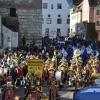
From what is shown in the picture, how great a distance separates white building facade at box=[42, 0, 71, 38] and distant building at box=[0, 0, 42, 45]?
197 ft

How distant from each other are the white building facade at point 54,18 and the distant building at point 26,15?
197 feet

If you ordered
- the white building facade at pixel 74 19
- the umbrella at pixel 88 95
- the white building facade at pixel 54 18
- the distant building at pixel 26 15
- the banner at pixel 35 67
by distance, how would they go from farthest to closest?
the white building facade at pixel 54 18 → the white building facade at pixel 74 19 → the distant building at pixel 26 15 → the banner at pixel 35 67 → the umbrella at pixel 88 95

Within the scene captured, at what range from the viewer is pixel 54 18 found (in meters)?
121

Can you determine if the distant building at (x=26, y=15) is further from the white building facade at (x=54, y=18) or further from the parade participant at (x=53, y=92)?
the white building facade at (x=54, y=18)

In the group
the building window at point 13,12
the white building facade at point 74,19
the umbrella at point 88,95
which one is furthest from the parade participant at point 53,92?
the white building facade at point 74,19

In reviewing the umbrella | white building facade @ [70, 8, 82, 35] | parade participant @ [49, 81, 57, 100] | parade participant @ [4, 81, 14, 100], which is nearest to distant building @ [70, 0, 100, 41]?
white building facade @ [70, 8, 82, 35]

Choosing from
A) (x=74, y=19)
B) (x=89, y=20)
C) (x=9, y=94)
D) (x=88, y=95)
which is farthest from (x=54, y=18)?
(x=88, y=95)

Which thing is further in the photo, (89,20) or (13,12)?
(89,20)

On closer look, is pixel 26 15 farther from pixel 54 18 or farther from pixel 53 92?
pixel 54 18

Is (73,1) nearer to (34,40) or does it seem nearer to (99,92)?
→ (34,40)

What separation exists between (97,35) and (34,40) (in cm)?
3588

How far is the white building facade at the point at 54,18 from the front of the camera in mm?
120344

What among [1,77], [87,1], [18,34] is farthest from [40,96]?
[87,1]

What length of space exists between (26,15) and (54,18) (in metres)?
62.0
